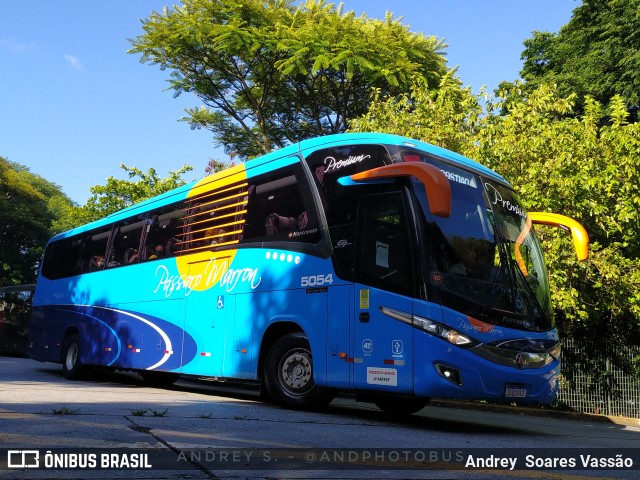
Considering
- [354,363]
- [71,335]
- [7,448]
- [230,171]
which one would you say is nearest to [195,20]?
[71,335]

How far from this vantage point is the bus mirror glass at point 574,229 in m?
9.30

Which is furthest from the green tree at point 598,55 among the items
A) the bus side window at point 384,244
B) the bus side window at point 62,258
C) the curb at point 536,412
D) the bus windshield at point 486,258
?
the bus side window at point 384,244

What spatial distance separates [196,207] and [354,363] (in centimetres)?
515

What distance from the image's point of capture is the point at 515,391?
26.8ft

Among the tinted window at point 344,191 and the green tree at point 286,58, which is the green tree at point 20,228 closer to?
the green tree at point 286,58

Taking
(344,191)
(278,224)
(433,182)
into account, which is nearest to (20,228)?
(278,224)

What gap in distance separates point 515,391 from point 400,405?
2254mm

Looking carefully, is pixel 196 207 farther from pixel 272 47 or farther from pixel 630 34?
pixel 630 34

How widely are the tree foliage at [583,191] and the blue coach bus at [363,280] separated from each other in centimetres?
345

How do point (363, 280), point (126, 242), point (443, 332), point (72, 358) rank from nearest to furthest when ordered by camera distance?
point (443, 332), point (363, 280), point (126, 242), point (72, 358)

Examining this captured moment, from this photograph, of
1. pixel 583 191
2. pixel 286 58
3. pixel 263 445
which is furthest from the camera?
pixel 286 58

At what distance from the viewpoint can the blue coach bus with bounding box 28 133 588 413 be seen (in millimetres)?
7953

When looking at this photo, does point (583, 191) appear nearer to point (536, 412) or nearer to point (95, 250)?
point (536, 412)

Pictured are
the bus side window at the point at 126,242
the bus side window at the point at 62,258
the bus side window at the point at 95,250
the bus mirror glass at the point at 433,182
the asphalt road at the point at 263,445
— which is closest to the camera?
the asphalt road at the point at 263,445
